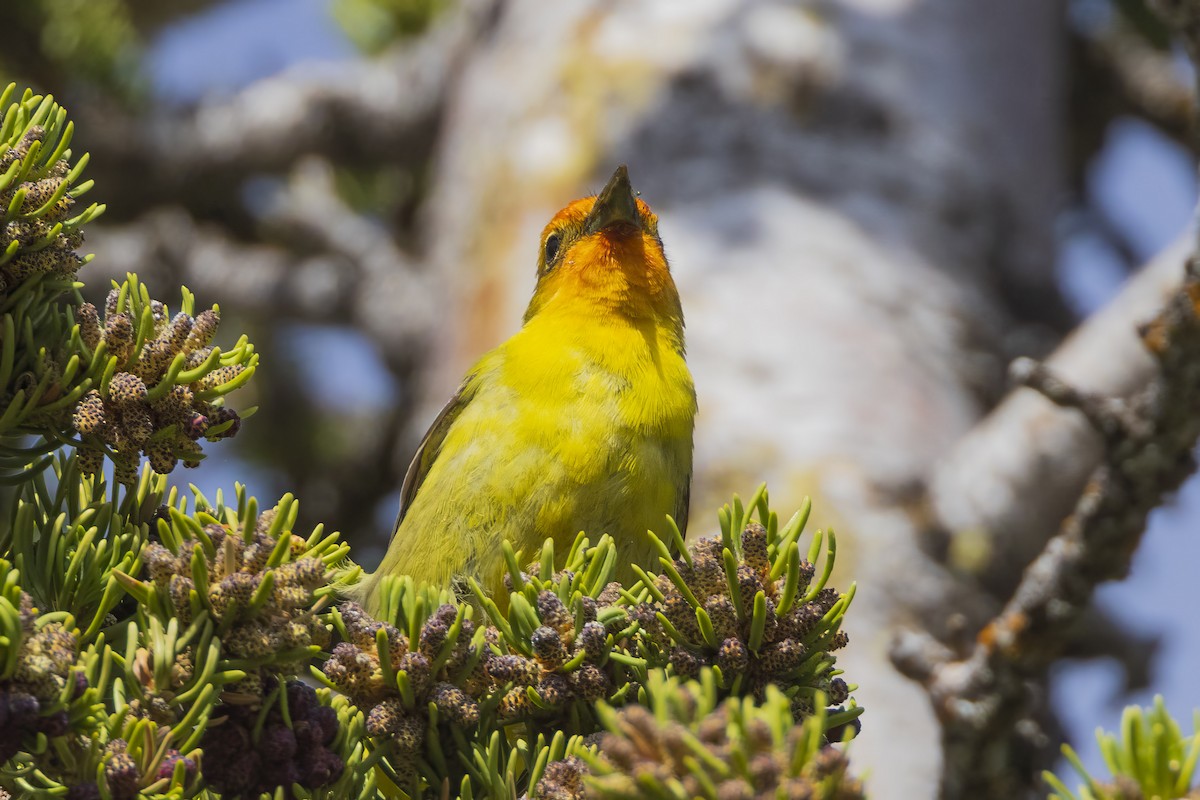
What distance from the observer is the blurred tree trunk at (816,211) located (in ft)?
14.8

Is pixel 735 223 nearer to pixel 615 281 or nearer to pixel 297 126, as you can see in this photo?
pixel 615 281

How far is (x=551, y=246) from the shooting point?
4723 millimetres

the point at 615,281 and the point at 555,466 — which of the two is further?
the point at 615,281

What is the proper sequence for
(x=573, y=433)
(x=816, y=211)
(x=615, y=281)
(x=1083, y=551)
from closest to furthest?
(x=1083, y=551) → (x=573, y=433) → (x=615, y=281) → (x=816, y=211)

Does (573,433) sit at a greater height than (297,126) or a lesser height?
lesser

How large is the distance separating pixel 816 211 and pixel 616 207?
3.72 feet

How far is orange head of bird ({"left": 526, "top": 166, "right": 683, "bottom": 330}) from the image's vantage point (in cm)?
419

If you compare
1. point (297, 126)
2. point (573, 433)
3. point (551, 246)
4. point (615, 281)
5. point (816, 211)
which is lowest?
point (573, 433)

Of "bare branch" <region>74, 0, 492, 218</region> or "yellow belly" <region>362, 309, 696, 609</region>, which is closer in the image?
"yellow belly" <region>362, 309, 696, 609</region>

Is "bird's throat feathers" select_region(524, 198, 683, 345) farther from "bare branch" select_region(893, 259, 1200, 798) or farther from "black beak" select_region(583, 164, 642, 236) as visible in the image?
"bare branch" select_region(893, 259, 1200, 798)

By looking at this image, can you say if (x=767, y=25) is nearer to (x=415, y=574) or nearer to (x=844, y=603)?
(x=415, y=574)

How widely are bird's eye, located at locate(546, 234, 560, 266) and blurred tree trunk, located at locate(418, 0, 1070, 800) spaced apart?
0.52m

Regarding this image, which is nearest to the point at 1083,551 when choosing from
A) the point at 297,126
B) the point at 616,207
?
the point at 616,207

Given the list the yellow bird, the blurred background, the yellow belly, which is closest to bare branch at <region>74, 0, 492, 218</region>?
the blurred background
